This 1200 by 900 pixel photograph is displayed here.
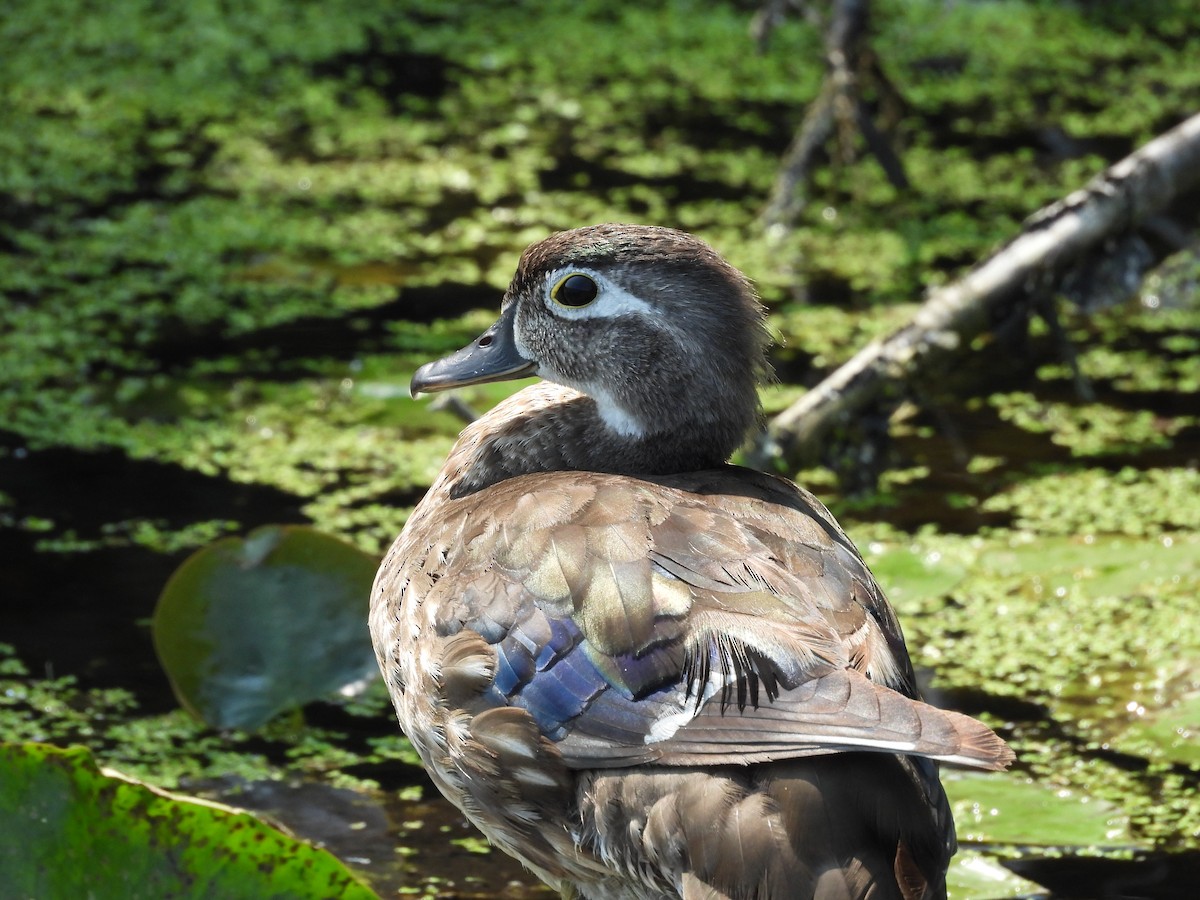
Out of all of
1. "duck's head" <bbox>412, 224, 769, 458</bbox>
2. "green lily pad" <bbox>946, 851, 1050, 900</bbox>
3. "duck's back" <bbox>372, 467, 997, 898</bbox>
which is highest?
"duck's head" <bbox>412, 224, 769, 458</bbox>

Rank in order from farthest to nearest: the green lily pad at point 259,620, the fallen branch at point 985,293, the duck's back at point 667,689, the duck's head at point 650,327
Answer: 1. the fallen branch at point 985,293
2. the green lily pad at point 259,620
3. the duck's head at point 650,327
4. the duck's back at point 667,689

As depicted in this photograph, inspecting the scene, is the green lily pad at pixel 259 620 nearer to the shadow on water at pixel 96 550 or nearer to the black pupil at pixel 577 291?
the shadow on water at pixel 96 550

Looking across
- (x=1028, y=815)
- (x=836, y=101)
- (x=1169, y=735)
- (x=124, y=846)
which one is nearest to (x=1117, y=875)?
(x=1028, y=815)

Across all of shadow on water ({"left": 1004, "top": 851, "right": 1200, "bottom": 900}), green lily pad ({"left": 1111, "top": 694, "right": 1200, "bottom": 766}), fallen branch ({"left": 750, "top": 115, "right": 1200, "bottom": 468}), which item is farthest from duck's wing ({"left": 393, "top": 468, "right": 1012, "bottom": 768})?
→ fallen branch ({"left": 750, "top": 115, "right": 1200, "bottom": 468})

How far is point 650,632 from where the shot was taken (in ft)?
8.25

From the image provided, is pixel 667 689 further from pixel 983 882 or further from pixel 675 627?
pixel 983 882

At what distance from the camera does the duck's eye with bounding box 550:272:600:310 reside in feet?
10.5

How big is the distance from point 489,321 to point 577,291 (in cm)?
262

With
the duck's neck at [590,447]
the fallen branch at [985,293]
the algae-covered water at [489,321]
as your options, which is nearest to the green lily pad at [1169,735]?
the algae-covered water at [489,321]

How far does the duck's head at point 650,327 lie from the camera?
3127 millimetres

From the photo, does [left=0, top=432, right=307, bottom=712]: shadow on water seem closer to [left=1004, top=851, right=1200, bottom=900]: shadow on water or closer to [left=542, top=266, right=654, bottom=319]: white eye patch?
[left=542, top=266, right=654, bottom=319]: white eye patch

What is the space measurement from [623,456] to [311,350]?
267 centimetres

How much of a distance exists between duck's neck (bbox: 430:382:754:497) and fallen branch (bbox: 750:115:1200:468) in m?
0.99

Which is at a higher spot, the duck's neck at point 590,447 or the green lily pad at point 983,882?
the duck's neck at point 590,447
